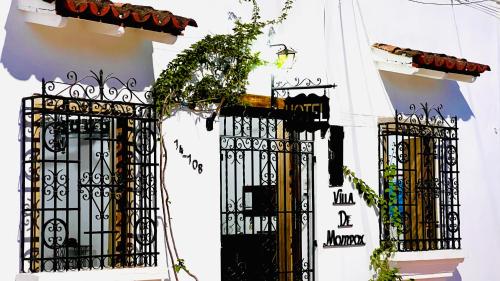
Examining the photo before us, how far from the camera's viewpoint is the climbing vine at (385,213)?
1255 centimetres

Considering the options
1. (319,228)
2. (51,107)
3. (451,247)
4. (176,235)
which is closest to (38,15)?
(51,107)

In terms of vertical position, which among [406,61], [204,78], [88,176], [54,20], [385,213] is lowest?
[385,213]

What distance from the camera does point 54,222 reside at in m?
8.77

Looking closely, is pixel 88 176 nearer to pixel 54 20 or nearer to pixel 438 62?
pixel 54 20

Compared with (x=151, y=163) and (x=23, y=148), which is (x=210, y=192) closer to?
(x=151, y=163)

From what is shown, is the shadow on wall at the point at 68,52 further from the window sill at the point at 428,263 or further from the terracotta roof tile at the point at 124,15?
the window sill at the point at 428,263

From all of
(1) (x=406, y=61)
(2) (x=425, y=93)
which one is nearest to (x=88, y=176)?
(1) (x=406, y=61)

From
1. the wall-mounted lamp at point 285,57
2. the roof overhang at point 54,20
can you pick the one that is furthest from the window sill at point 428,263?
the roof overhang at point 54,20

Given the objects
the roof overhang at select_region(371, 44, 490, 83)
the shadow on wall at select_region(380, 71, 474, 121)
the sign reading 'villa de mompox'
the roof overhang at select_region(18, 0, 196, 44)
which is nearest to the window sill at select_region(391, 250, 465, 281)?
the sign reading 'villa de mompox'

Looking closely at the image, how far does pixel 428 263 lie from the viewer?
1330cm

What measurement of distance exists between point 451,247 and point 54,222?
22.6 ft

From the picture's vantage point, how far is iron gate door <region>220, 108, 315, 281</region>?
1103 cm

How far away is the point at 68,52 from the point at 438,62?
5.73 m

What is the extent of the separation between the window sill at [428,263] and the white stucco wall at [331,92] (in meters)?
0.46
